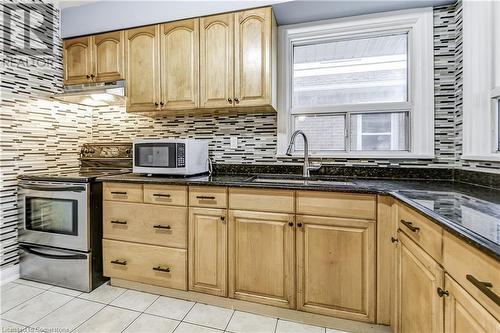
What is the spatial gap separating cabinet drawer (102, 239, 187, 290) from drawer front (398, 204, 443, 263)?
56.0 inches

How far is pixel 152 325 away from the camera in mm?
1731

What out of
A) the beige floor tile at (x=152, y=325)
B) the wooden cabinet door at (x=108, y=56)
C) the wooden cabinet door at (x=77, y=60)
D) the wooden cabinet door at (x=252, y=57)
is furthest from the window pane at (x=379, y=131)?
the wooden cabinet door at (x=77, y=60)

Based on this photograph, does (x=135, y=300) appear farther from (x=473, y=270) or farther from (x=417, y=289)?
(x=473, y=270)

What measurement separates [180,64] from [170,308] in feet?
6.22

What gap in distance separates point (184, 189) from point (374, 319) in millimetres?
1458

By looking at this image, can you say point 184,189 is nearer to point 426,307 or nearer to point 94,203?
point 94,203

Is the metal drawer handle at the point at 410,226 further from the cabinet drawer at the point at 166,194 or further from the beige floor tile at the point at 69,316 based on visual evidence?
the beige floor tile at the point at 69,316

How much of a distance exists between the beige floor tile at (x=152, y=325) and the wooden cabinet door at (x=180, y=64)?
1.58 meters

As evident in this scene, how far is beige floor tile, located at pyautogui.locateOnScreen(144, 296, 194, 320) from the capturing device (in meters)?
1.85

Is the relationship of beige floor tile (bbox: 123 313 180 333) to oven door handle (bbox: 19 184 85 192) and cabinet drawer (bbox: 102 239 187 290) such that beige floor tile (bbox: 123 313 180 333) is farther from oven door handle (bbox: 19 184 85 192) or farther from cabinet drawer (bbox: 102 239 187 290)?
oven door handle (bbox: 19 184 85 192)

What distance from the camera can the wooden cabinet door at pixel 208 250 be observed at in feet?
6.25

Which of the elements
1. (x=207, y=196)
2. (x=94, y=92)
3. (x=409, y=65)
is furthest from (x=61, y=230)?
(x=409, y=65)

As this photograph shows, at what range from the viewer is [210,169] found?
2.58 meters

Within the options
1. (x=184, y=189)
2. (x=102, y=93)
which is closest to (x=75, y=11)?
(x=102, y=93)
